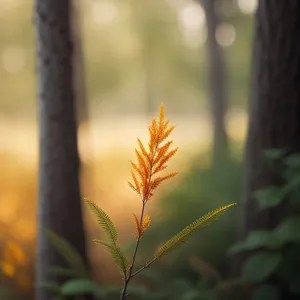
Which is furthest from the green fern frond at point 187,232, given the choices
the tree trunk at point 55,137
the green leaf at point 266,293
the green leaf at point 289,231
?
the tree trunk at point 55,137

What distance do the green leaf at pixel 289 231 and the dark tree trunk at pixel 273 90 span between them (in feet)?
1.72

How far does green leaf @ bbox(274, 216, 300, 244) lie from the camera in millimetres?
3328

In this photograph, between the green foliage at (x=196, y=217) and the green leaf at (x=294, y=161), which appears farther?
the green foliage at (x=196, y=217)

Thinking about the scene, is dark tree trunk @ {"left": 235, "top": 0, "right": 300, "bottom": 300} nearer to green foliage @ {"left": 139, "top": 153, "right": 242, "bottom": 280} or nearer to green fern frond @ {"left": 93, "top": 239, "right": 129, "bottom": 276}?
green foliage @ {"left": 139, "top": 153, "right": 242, "bottom": 280}

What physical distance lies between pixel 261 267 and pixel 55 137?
5.55ft

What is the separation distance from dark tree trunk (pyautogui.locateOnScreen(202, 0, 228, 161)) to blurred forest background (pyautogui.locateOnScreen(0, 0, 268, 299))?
3 centimetres

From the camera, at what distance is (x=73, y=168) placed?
13.4 feet

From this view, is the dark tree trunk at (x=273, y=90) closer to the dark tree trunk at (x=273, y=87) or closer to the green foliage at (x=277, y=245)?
the dark tree trunk at (x=273, y=87)

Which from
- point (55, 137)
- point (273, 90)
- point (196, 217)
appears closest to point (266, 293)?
point (273, 90)

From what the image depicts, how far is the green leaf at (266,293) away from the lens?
354cm

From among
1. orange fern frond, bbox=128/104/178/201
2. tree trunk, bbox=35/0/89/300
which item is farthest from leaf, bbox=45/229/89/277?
orange fern frond, bbox=128/104/178/201

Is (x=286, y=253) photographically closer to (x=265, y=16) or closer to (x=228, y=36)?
(x=265, y=16)

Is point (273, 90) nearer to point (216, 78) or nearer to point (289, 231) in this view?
point (289, 231)

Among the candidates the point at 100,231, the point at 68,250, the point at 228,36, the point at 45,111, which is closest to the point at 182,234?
the point at 68,250
